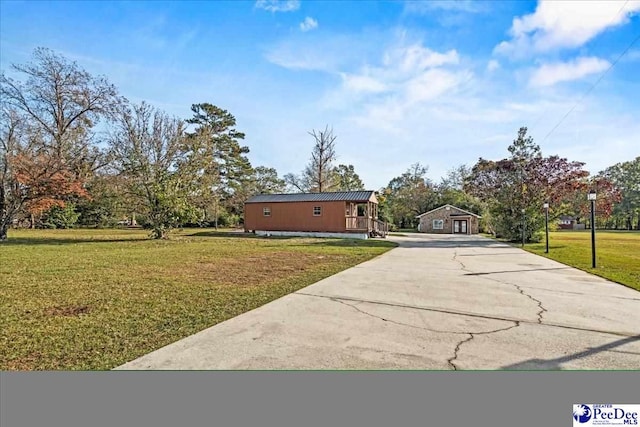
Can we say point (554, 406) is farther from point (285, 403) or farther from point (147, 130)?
point (147, 130)

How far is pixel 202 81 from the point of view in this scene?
8.95m

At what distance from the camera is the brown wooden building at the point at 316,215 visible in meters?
20.7

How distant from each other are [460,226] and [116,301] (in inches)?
1311

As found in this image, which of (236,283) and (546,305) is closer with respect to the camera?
(546,305)

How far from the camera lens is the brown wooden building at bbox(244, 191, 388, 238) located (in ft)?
67.8

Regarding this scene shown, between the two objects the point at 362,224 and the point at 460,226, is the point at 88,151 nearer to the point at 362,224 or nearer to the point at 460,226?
the point at 362,224

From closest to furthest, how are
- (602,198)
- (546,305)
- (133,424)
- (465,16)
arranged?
(133,424) < (546,305) < (465,16) < (602,198)

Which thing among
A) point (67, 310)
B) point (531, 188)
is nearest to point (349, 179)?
point (531, 188)

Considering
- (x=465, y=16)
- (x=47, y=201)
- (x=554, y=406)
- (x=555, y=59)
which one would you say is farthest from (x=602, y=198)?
(x=47, y=201)

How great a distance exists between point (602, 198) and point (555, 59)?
15.0 m

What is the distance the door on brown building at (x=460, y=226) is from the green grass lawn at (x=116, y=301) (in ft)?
91.4

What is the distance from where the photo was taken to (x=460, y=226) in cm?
3338

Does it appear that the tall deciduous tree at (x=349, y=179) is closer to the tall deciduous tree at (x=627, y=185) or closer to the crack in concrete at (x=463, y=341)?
the tall deciduous tree at (x=627, y=185)

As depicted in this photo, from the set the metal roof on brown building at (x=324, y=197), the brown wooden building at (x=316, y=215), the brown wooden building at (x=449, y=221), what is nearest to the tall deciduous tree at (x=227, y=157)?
the brown wooden building at (x=316, y=215)
